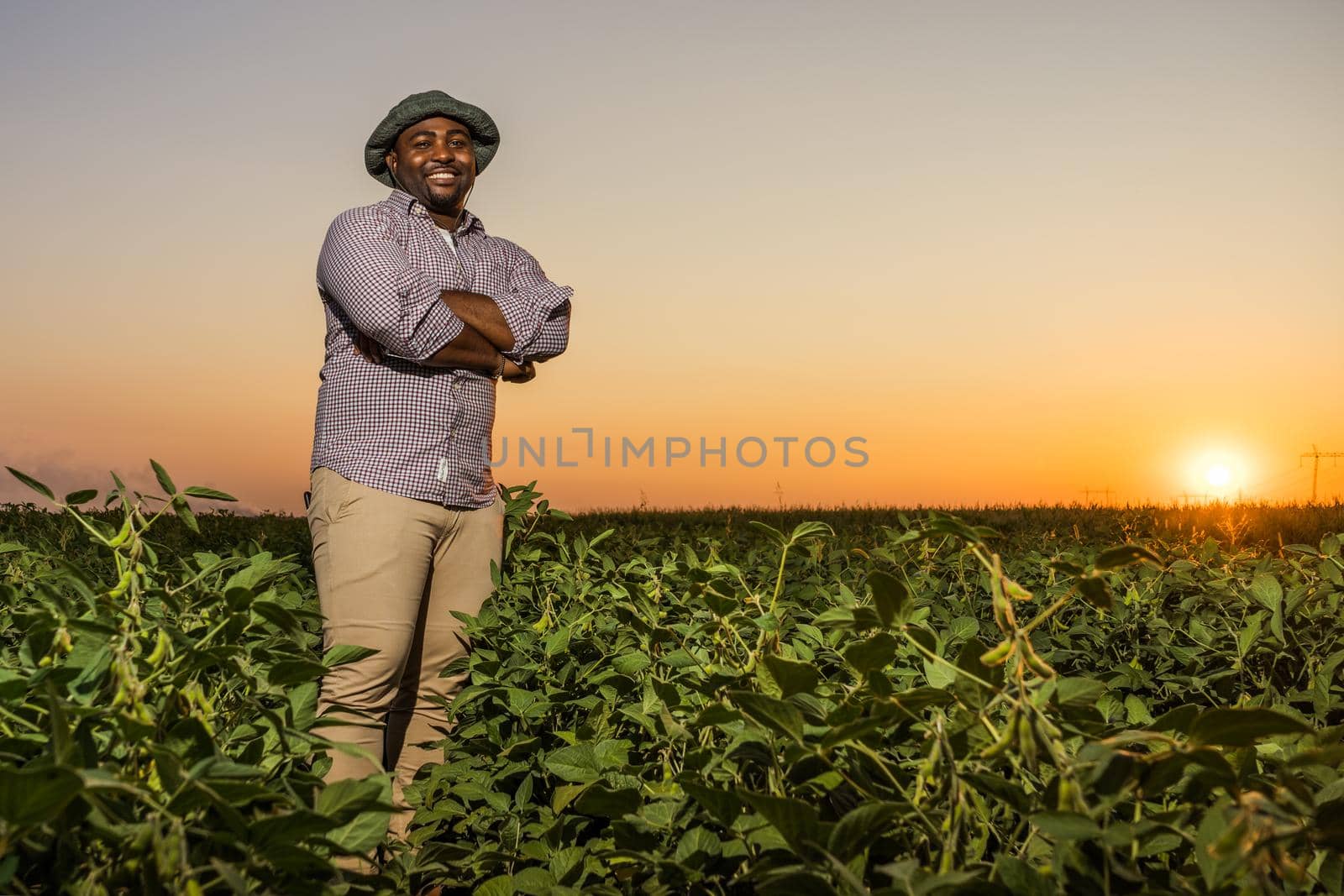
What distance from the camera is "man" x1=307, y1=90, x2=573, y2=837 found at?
3.46m

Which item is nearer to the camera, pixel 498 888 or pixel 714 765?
pixel 714 765

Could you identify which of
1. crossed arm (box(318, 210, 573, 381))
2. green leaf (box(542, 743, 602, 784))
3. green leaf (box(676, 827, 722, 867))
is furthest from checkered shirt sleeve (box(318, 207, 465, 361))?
green leaf (box(676, 827, 722, 867))

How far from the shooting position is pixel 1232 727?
1037 millimetres

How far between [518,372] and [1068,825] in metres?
3.17

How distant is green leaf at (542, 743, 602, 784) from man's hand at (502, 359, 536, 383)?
223 centimetres

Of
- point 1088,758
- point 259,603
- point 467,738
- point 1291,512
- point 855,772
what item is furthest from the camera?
point 1291,512

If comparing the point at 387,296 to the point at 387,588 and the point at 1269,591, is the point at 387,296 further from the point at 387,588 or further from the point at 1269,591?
the point at 1269,591

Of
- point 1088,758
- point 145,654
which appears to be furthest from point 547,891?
point 1088,758

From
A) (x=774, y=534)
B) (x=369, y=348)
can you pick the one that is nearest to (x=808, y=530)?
(x=774, y=534)

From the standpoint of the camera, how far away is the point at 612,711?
227cm

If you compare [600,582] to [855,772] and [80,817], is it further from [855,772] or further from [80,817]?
[80,817]

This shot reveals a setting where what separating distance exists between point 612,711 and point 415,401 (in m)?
1.68

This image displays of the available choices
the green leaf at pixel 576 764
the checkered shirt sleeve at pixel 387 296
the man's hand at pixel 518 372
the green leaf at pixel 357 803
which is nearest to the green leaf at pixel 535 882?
the green leaf at pixel 576 764

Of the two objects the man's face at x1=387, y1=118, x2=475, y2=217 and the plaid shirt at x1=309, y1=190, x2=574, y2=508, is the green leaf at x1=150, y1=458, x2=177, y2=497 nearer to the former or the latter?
the plaid shirt at x1=309, y1=190, x2=574, y2=508
